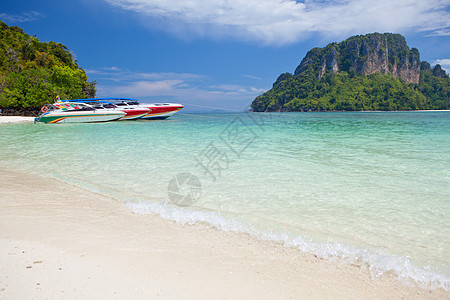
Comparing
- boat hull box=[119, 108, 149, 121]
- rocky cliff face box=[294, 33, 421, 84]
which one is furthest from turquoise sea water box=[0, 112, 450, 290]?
rocky cliff face box=[294, 33, 421, 84]

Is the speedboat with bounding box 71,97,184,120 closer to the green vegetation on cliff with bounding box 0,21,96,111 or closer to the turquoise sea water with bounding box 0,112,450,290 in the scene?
the green vegetation on cliff with bounding box 0,21,96,111

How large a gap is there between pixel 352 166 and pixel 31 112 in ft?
147

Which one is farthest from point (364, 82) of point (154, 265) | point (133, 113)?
point (154, 265)

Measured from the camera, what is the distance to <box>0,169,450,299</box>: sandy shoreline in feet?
6.01

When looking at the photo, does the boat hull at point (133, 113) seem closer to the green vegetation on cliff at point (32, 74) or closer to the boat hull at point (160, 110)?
the boat hull at point (160, 110)

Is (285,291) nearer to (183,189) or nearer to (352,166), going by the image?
(183,189)

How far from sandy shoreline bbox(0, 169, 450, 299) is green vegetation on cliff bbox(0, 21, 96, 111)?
132 ft

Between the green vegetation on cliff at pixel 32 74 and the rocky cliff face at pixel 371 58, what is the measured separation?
435 feet

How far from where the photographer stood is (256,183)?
512 cm

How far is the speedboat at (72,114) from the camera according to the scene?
2525cm

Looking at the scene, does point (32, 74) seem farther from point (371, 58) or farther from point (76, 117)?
point (371, 58)

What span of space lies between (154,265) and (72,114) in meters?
27.6

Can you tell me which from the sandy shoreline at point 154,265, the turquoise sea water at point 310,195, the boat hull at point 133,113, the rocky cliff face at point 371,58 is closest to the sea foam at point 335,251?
the turquoise sea water at point 310,195

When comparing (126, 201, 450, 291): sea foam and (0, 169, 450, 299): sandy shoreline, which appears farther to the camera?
(126, 201, 450, 291): sea foam
